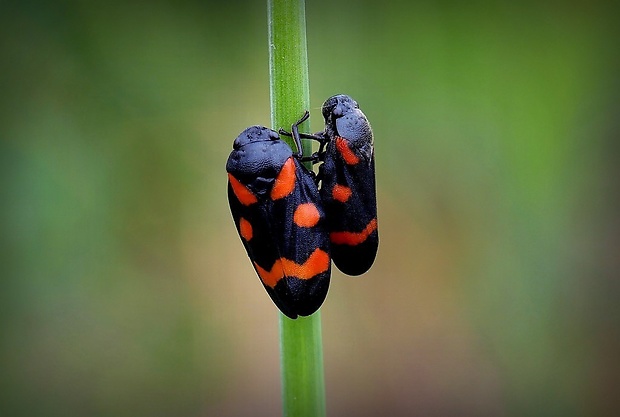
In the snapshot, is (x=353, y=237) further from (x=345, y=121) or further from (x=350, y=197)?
(x=345, y=121)

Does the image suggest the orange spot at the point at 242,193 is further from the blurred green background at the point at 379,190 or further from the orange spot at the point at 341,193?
the blurred green background at the point at 379,190

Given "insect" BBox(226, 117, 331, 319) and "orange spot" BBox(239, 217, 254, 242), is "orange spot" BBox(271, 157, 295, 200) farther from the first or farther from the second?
"orange spot" BBox(239, 217, 254, 242)

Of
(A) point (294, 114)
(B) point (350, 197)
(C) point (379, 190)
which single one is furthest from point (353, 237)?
(C) point (379, 190)

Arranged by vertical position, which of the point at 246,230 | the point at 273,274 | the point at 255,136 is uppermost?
the point at 255,136

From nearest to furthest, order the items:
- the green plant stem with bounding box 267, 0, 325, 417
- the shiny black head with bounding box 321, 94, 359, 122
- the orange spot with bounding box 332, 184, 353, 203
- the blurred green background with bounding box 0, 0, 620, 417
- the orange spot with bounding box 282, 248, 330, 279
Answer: the green plant stem with bounding box 267, 0, 325, 417, the orange spot with bounding box 282, 248, 330, 279, the orange spot with bounding box 332, 184, 353, 203, the shiny black head with bounding box 321, 94, 359, 122, the blurred green background with bounding box 0, 0, 620, 417

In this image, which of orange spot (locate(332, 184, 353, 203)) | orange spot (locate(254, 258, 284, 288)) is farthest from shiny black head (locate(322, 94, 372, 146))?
orange spot (locate(254, 258, 284, 288))

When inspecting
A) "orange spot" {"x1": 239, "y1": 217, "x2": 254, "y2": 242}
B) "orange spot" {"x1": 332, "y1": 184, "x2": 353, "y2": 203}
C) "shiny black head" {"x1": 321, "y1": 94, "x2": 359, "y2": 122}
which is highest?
"shiny black head" {"x1": 321, "y1": 94, "x2": 359, "y2": 122}
